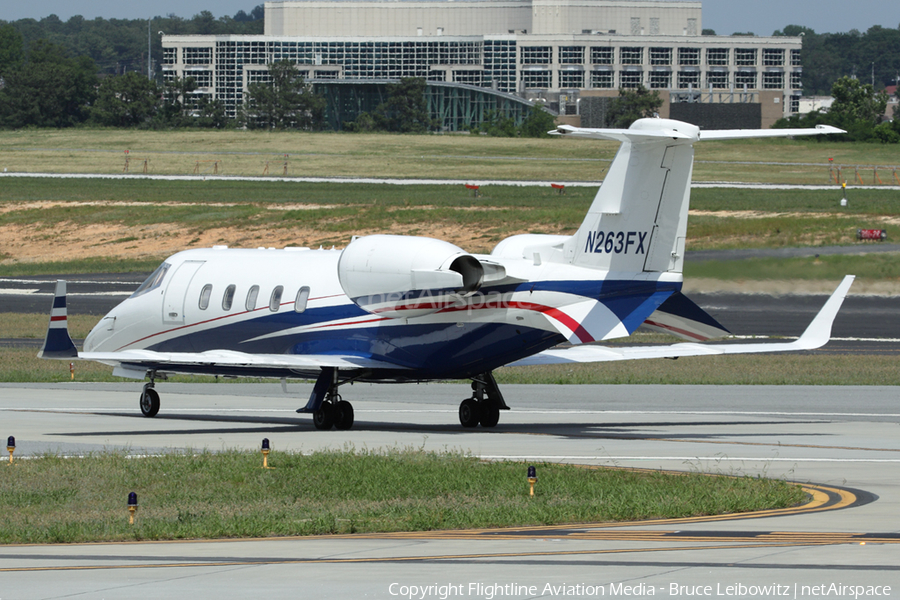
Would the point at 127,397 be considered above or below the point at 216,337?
below

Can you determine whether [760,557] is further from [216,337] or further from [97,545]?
[216,337]

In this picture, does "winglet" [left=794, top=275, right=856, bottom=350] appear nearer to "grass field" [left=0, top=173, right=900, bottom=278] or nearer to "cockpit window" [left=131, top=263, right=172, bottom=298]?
"cockpit window" [left=131, top=263, right=172, bottom=298]

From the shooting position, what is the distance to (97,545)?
14.6m

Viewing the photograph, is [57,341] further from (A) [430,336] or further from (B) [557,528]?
(B) [557,528]

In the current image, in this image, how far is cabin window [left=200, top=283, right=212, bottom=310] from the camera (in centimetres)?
2969

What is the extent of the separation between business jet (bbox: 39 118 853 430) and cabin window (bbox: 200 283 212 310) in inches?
1.8

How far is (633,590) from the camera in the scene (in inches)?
444

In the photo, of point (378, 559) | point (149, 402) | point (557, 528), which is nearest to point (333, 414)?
point (149, 402)

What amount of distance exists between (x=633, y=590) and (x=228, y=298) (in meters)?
19.4

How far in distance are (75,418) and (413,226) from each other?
48.7 meters

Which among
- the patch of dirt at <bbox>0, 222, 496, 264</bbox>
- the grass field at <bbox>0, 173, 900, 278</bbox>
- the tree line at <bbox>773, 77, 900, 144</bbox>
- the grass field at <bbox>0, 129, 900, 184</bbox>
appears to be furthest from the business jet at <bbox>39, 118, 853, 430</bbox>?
the tree line at <bbox>773, 77, 900, 144</bbox>

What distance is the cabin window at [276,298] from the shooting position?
1122 inches

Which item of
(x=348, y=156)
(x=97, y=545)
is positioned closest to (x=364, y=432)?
(x=97, y=545)

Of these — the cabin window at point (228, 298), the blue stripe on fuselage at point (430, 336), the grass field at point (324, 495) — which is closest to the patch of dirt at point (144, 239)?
the cabin window at point (228, 298)
